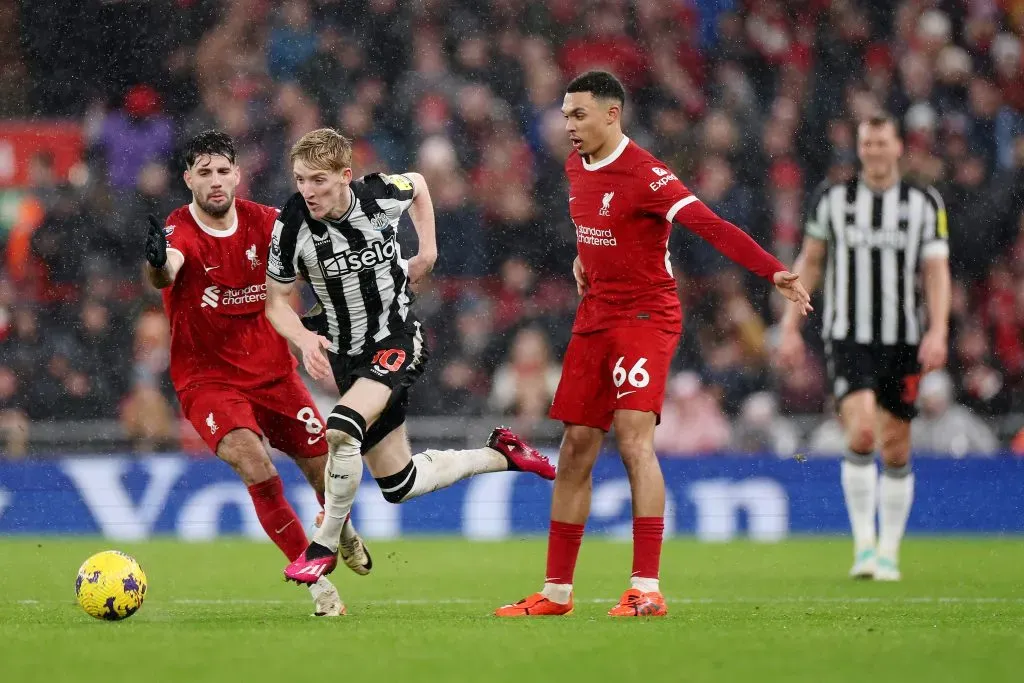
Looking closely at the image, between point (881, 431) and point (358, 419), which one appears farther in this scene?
point (881, 431)

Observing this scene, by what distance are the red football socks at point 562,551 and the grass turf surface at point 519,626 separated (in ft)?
0.71

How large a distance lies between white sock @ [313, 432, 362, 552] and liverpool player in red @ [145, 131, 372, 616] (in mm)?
560

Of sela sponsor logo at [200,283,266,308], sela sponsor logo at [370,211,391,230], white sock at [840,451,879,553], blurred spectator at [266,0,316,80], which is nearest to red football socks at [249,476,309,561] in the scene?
sela sponsor logo at [200,283,266,308]

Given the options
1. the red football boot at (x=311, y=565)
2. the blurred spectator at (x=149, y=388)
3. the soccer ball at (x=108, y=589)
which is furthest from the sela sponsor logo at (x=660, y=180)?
the blurred spectator at (x=149, y=388)

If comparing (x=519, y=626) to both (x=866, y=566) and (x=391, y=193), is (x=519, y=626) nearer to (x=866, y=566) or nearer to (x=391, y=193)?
(x=391, y=193)

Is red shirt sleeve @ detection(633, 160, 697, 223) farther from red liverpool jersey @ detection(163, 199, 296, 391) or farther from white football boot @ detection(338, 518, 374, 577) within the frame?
white football boot @ detection(338, 518, 374, 577)

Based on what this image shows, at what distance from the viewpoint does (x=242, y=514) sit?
12461mm

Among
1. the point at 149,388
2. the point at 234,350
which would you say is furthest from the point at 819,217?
the point at 149,388

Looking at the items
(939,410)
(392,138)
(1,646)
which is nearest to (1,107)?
(392,138)

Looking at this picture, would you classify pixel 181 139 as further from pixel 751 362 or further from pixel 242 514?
pixel 751 362

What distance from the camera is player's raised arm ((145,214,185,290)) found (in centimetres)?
650

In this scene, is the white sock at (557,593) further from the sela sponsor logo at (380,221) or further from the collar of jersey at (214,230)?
the collar of jersey at (214,230)

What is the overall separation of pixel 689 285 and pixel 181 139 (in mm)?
4637

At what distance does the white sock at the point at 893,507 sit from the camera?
352 inches
